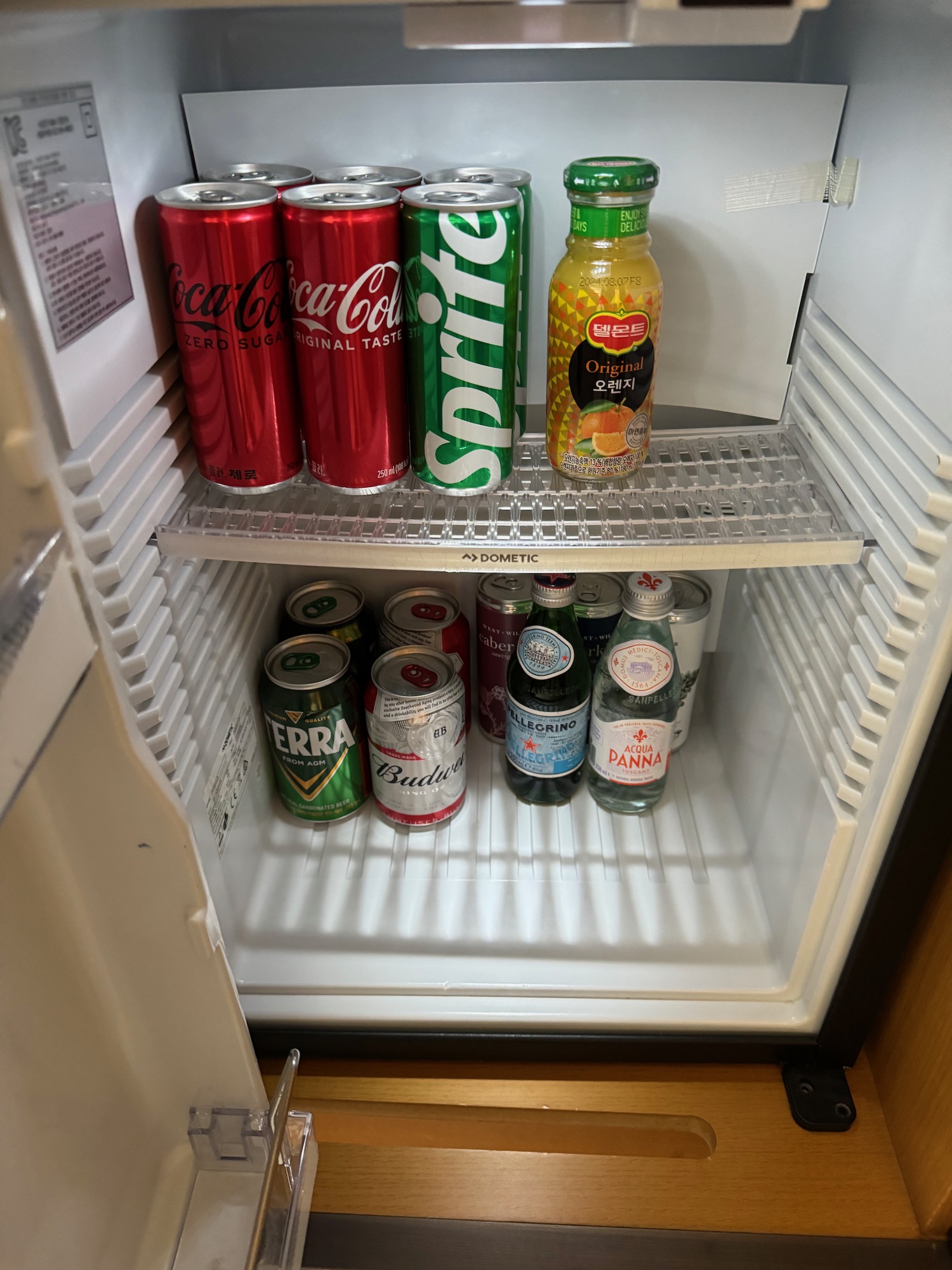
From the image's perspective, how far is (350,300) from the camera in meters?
0.72

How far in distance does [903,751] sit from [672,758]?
1.83ft

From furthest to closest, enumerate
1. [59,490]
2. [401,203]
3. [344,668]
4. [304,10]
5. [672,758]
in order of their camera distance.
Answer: [672,758]
[344,668]
[304,10]
[401,203]
[59,490]

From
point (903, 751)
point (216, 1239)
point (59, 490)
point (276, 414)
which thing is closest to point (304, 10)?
point (276, 414)

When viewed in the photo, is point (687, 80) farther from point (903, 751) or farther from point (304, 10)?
point (903, 751)

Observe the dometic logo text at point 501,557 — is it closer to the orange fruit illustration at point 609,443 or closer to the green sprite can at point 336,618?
the orange fruit illustration at point 609,443

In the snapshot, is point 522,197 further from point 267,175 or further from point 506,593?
point 506,593

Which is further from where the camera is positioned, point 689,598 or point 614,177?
point 689,598

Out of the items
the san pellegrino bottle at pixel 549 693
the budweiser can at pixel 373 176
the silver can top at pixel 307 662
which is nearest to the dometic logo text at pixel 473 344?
the budweiser can at pixel 373 176

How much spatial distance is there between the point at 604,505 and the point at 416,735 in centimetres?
38

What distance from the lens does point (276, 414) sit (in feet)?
2.60

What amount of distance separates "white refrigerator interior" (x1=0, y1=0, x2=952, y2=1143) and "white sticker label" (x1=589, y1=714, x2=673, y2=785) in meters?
0.10

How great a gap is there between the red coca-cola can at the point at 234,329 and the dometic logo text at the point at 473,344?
0.42 ft

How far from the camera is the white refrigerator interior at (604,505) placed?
2.26 ft

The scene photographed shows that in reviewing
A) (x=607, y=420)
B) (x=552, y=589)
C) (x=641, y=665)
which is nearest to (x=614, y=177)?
(x=607, y=420)
